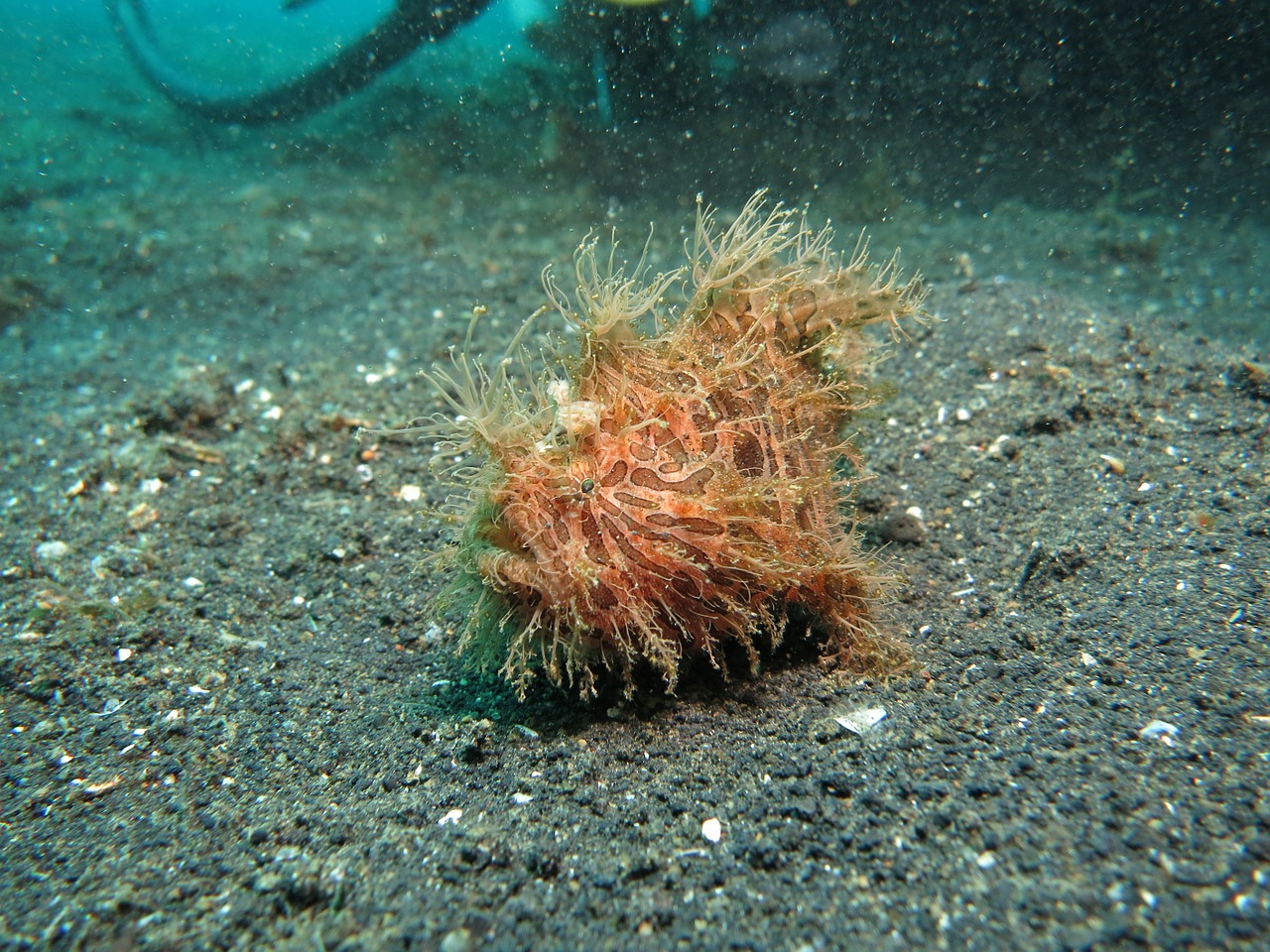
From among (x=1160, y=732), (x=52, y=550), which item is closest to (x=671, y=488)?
(x=1160, y=732)

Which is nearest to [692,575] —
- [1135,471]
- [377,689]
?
[377,689]

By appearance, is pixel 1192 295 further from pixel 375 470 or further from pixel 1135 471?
Answer: pixel 375 470

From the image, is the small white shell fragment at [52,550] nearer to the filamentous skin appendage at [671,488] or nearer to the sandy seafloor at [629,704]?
the sandy seafloor at [629,704]

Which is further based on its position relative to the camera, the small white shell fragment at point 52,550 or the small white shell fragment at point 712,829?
the small white shell fragment at point 52,550

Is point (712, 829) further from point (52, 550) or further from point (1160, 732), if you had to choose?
point (52, 550)

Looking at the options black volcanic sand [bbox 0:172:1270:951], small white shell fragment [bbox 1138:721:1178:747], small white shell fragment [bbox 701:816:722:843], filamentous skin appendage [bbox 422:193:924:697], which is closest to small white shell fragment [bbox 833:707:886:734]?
black volcanic sand [bbox 0:172:1270:951]

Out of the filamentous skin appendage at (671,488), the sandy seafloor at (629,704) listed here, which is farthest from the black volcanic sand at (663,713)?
the filamentous skin appendage at (671,488)

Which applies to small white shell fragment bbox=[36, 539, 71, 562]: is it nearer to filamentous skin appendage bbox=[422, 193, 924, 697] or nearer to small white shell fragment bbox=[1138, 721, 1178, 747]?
filamentous skin appendage bbox=[422, 193, 924, 697]
